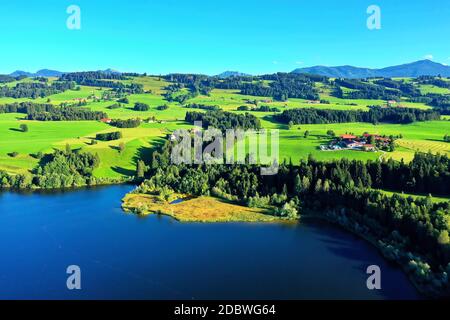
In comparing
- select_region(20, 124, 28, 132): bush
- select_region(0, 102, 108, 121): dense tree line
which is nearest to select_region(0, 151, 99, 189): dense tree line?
select_region(20, 124, 28, 132): bush

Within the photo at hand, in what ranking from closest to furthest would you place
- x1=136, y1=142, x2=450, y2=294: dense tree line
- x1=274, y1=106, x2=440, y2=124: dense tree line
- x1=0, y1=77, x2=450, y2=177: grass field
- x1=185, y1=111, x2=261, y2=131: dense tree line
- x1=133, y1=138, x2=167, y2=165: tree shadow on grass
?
x1=136, y1=142, x2=450, y2=294: dense tree line
x1=0, y1=77, x2=450, y2=177: grass field
x1=133, y1=138, x2=167, y2=165: tree shadow on grass
x1=185, y1=111, x2=261, y2=131: dense tree line
x1=274, y1=106, x2=440, y2=124: dense tree line

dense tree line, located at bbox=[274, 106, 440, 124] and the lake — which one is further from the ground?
dense tree line, located at bbox=[274, 106, 440, 124]

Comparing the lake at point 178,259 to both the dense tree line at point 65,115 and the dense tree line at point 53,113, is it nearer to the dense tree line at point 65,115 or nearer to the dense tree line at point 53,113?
the dense tree line at point 65,115

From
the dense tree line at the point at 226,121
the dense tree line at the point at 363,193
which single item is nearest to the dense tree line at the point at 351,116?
the dense tree line at the point at 226,121

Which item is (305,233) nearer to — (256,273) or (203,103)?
(256,273)

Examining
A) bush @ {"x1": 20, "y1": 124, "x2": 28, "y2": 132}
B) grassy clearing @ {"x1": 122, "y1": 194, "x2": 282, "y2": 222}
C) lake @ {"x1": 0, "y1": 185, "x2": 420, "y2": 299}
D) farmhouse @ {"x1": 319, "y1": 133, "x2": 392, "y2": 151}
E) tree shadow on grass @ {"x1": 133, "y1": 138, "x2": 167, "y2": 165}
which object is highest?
bush @ {"x1": 20, "y1": 124, "x2": 28, "y2": 132}

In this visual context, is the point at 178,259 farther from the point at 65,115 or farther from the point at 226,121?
the point at 65,115

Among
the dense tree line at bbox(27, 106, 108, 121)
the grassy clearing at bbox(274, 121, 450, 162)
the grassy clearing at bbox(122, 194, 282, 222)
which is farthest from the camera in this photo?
the dense tree line at bbox(27, 106, 108, 121)

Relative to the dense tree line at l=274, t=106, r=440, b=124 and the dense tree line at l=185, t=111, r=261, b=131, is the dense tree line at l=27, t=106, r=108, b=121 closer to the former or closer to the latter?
the dense tree line at l=185, t=111, r=261, b=131

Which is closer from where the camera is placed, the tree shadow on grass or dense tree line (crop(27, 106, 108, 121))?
the tree shadow on grass
